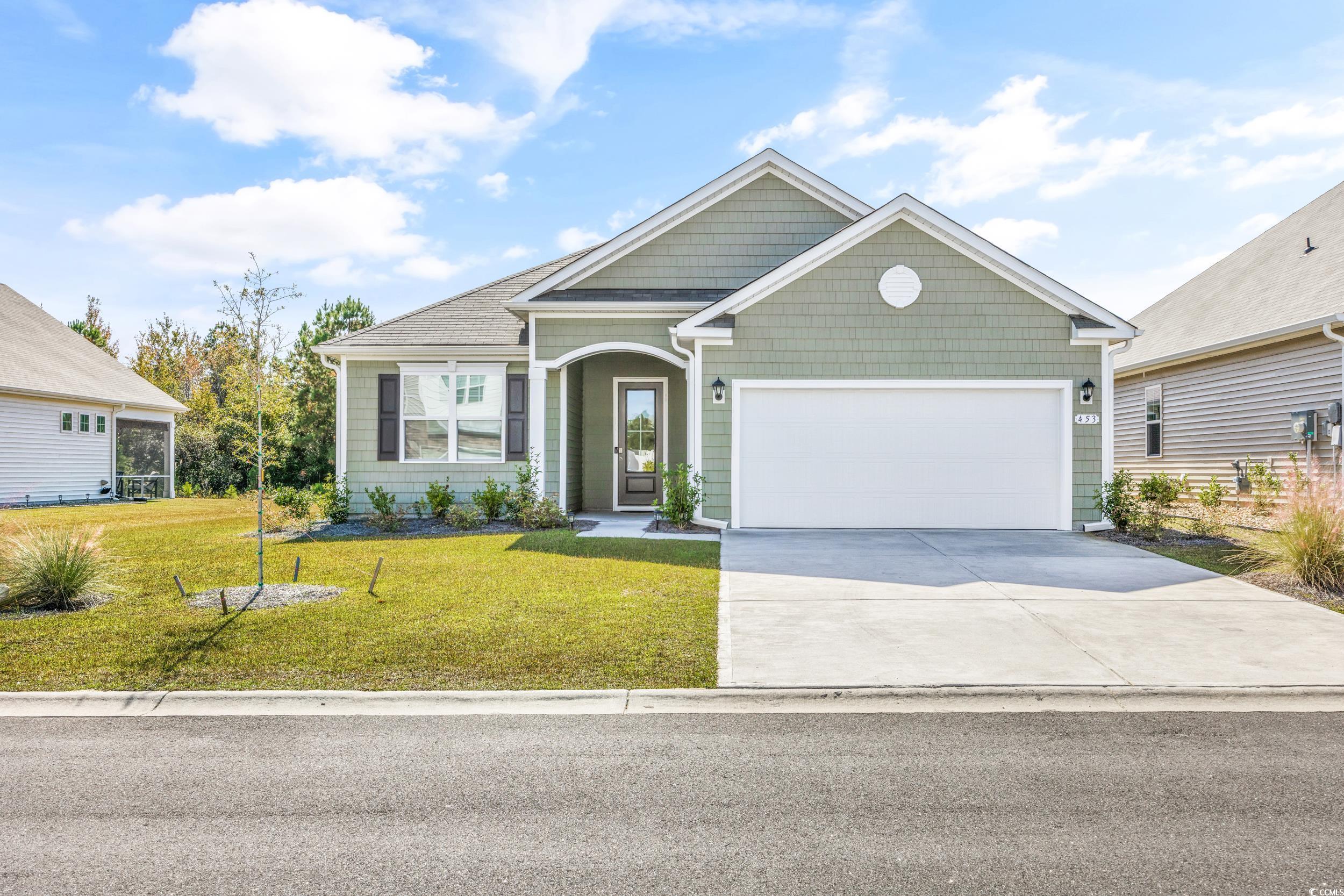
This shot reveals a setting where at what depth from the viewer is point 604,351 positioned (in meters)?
13.6

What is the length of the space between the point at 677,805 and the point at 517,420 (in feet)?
36.7

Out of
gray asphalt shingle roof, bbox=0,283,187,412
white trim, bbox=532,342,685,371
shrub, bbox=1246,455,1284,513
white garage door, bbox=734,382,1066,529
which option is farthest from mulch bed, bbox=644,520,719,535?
gray asphalt shingle roof, bbox=0,283,187,412

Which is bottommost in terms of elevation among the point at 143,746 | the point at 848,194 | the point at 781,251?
the point at 143,746

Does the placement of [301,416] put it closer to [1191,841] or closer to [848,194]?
[848,194]

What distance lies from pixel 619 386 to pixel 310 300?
305 inches

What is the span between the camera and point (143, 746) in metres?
4.06

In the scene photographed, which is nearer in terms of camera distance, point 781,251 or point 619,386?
point 781,251

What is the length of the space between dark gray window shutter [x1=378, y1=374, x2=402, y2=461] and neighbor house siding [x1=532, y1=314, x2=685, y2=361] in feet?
9.16

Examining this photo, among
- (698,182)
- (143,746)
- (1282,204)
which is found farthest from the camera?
(1282,204)

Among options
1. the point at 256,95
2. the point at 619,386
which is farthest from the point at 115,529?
the point at 619,386

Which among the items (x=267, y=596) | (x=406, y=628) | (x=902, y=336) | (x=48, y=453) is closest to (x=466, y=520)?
(x=267, y=596)

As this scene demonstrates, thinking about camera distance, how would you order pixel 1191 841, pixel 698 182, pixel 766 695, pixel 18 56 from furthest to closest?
pixel 698 182 < pixel 18 56 < pixel 766 695 < pixel 1191 841

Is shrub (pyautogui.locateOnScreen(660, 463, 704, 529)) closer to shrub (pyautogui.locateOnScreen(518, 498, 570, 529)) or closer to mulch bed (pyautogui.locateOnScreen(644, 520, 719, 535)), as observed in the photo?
mulch bed (pyautogui.locateOnScreen(644, 520, 719, 535))

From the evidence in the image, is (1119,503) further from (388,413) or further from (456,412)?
(388,413)
